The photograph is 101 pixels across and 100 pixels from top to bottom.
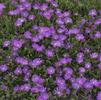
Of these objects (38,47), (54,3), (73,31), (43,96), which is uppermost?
(54,3)

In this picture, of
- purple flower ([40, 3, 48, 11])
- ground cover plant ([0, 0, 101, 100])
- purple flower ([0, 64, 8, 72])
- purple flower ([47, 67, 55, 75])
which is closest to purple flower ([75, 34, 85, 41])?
ground cover plant ([0, 0, 101, 100])

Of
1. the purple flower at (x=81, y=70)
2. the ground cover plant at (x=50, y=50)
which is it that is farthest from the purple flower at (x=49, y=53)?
the purple flower at (x=81, y=70)

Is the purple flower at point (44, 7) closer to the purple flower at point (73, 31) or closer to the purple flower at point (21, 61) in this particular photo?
the purple flower at point (73, 31)

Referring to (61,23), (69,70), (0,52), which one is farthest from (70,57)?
(0,52)

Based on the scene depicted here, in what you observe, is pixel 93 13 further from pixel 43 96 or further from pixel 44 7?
pixel 43 96

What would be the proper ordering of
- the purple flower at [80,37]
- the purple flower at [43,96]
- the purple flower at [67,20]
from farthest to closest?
the purple flower at [67,20] < the purple flower at [80,37] < the purple flower at [43,96]

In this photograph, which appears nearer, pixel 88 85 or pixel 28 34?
pixel 88 85

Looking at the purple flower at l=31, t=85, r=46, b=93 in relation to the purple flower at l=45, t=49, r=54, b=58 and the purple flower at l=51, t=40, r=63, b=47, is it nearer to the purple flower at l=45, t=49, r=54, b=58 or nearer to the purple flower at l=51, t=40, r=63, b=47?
the purple flower at l=45, t=49, r=54, b=58

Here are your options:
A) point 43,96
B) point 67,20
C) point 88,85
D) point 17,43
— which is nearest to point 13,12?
point 17,43
